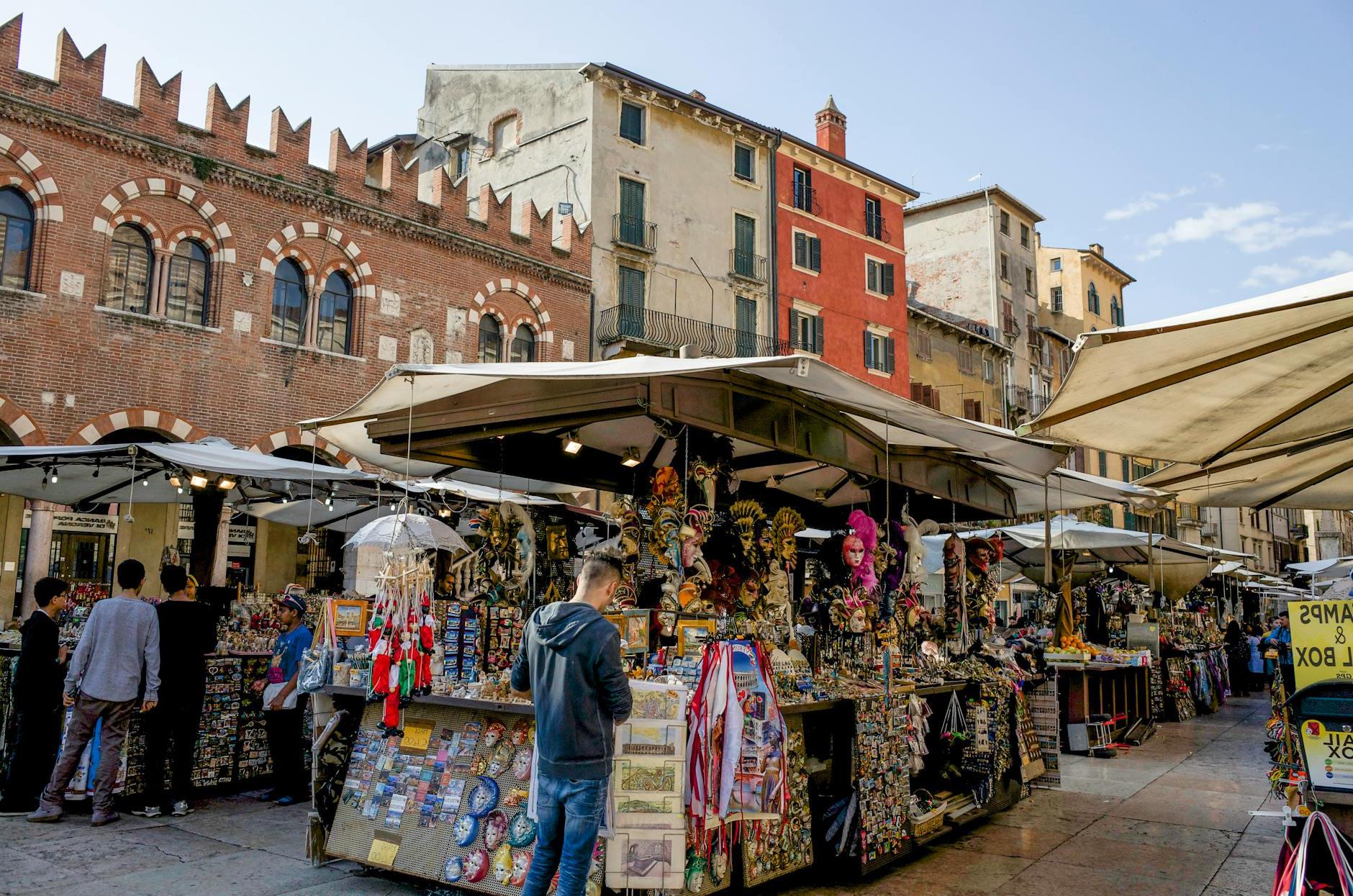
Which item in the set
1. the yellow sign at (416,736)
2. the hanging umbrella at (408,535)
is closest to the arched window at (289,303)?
the hanging umbrella at (408,535)

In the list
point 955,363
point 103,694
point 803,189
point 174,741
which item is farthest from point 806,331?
point 103,694

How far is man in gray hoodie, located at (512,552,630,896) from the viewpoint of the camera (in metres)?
4.14

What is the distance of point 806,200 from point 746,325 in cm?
476

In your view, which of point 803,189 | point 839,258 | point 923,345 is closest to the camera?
point 803,189

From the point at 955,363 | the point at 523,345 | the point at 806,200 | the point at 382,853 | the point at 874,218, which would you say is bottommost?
the point at 382,853

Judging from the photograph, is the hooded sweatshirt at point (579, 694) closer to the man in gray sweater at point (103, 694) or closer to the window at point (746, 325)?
the man in gray sweater at point (103, 694)

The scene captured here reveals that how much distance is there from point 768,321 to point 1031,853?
2219 cm

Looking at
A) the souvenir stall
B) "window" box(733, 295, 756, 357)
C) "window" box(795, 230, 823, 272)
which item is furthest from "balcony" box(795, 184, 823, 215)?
the souvenir stall

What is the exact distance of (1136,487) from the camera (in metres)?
7.57

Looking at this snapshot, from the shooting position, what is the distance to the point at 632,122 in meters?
25.4

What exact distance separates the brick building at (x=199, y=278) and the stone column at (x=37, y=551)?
1.4 inches

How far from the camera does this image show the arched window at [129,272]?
16.1 meters

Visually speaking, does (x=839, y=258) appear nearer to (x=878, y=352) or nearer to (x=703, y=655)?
(x=878, y=352)

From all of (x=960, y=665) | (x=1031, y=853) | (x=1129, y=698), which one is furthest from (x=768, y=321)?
(x=1031, y=853)
